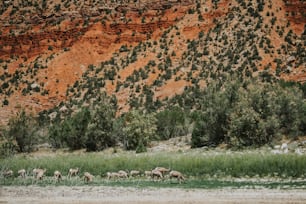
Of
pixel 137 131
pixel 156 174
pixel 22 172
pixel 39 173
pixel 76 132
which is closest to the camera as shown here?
pixel 156 174

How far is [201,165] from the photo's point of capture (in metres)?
29.1

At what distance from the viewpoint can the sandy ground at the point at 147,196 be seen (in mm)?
21016

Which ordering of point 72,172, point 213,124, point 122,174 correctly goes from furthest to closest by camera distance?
point 213,124 < point 72,172 < point 122,174

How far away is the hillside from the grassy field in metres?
28.1

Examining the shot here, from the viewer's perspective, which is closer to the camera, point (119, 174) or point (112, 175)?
point (119, 174)

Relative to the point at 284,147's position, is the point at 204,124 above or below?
below

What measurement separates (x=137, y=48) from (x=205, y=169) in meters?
45.7

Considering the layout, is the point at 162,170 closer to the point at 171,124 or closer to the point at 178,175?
the point at 178,175

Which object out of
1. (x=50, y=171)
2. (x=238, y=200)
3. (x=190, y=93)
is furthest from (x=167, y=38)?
(x=238, y=200)

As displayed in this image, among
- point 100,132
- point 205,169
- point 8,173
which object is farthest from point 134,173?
point 100,132

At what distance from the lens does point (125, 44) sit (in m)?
75.4

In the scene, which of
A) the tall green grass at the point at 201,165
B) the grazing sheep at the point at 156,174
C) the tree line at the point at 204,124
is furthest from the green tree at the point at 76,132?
the grazing sheep at the point at 156,174

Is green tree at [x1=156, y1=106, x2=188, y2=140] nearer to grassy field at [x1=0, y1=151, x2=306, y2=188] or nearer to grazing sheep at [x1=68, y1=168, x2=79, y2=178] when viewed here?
grassy field at [x1=0, y1=151, x2=306, y2=188]

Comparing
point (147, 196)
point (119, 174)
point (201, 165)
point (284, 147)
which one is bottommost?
point (119, 174)
